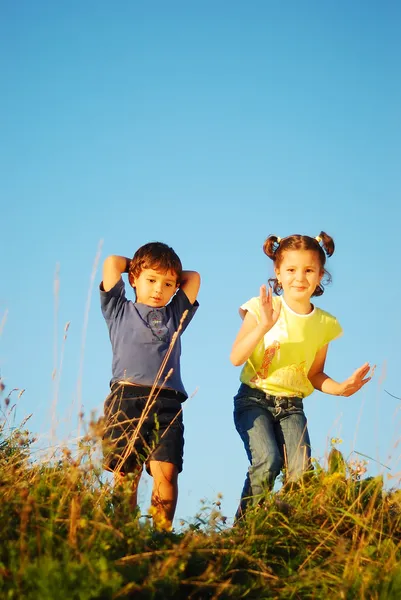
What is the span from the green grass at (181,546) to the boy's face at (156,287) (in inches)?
68.9

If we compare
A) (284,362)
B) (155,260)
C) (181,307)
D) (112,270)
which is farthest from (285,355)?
(112,270)

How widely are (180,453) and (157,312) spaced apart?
115 cm

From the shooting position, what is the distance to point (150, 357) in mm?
5582

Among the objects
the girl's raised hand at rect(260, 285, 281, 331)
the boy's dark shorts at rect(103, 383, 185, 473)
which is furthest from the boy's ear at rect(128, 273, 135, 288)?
the girl's raised hand at rect(260, 285, 281, 331)

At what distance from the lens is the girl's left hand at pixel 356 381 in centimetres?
593

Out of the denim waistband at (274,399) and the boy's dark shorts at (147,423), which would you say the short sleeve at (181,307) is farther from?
the denim waistband at (274,399)

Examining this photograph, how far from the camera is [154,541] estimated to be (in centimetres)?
391

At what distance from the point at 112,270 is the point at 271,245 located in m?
1.52

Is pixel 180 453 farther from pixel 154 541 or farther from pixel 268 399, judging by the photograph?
pixel 154 541

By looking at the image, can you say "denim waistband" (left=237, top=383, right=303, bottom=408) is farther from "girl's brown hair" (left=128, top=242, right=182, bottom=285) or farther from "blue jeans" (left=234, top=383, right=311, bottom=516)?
"girl's brown hair" (left=128, top=242, right=182, bottom=285)

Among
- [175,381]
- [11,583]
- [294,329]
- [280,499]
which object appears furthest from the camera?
[294,329]

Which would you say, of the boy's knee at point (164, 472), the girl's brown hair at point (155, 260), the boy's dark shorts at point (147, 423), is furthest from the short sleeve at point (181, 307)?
the boy's knee at point (164, 472)

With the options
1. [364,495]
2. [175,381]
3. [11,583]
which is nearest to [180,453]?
[175,381]

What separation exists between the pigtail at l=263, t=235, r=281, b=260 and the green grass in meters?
2.36
